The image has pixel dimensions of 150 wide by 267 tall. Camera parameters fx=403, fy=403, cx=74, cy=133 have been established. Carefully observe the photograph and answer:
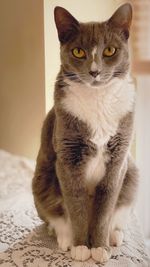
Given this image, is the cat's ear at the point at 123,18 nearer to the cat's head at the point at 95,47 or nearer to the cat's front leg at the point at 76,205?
the cat's head at the point at 95,47

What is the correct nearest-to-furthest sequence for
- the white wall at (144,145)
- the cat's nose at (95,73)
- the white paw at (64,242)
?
the cat's nose at (95,73) → the white paw at (64,242) → the white wall at (144,145)

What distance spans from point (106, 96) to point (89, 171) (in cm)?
20

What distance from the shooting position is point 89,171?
1.04 m

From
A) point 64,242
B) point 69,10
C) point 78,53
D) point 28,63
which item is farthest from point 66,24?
point 28,63

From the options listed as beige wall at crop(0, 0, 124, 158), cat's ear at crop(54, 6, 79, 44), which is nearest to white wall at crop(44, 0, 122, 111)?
beige wall at crop(0, 0, 124, 158)

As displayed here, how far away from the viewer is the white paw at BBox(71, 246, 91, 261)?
1009 millimetres

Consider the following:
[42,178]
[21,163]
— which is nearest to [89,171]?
[42,178]

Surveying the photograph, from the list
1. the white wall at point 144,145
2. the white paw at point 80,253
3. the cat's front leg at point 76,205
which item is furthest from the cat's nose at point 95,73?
the white wall at point 144,145

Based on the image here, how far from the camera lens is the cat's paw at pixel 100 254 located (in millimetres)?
1004

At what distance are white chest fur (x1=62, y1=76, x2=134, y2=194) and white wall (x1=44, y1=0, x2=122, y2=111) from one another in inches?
33.7

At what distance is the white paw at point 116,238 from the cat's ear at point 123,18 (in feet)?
1.77

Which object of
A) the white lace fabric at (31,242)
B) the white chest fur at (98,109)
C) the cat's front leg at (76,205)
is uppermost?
the white chest fur at (98,109)

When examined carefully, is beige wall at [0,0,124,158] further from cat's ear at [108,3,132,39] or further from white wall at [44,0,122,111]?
cat's ear at [108,3,132,39]

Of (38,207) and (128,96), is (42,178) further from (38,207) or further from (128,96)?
(128,96)
